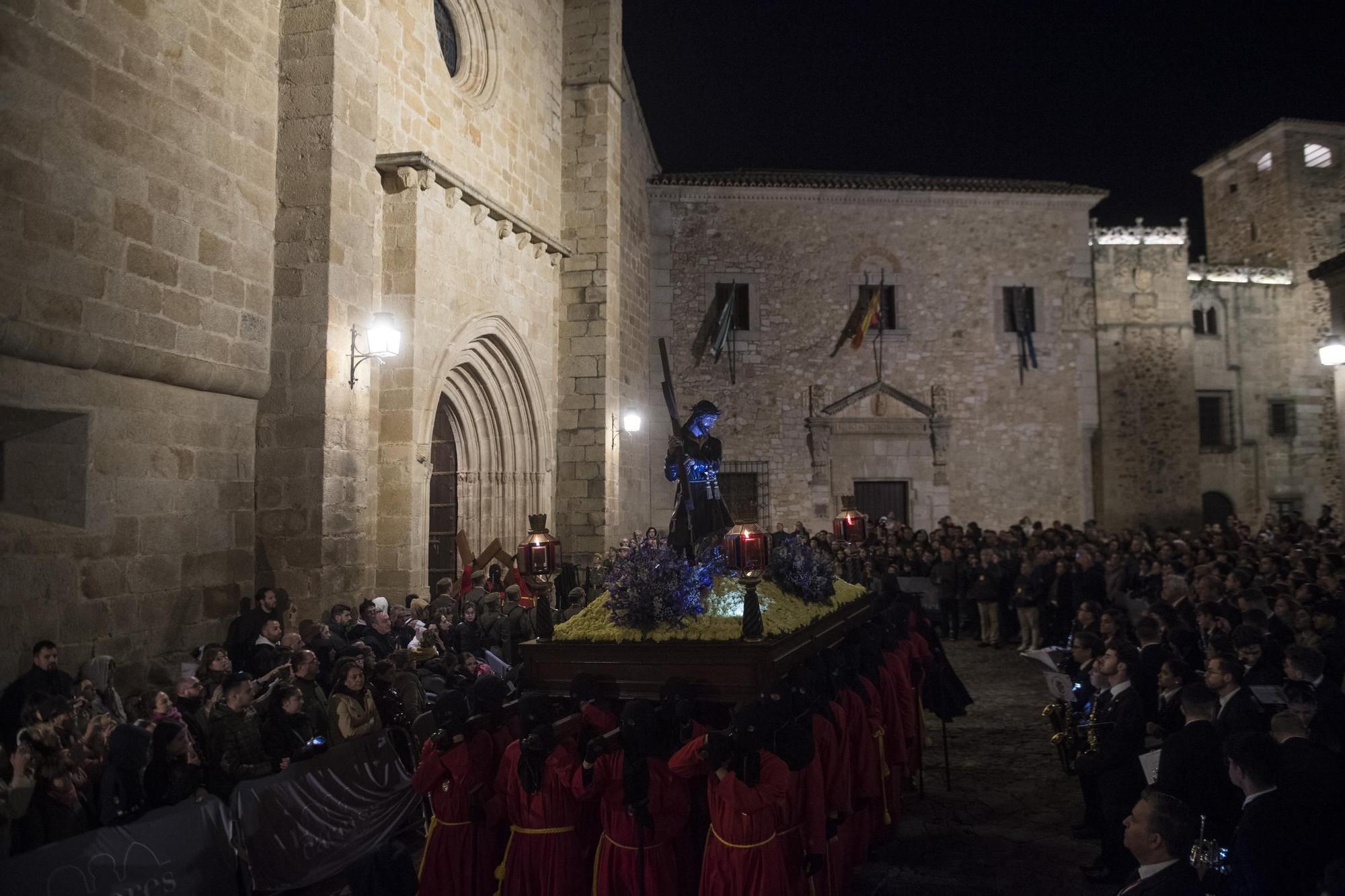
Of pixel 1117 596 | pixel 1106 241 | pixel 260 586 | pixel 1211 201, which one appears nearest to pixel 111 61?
pixel 260 586

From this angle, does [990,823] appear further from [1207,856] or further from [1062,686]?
[1207,856]

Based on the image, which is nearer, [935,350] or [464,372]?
[464,372]

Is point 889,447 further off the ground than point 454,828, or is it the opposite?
point 889,447

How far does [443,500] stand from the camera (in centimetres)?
1386

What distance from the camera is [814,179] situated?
21953 millimetres

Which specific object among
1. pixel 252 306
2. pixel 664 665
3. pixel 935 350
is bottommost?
pixel 664 665

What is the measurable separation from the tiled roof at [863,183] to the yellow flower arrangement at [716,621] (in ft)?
53.1

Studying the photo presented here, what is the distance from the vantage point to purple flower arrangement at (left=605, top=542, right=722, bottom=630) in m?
6.20

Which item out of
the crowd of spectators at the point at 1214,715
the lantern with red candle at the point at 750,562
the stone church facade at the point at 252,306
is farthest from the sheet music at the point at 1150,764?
the stone church facade at the point at 252,306

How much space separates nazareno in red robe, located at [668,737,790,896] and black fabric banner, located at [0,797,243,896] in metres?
2.29

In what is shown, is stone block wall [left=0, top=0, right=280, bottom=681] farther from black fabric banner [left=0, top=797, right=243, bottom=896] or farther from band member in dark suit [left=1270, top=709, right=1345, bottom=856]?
band member in dark suit [left=1270, top=709, right=1345, bottom=856]

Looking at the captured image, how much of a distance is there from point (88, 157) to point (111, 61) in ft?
2.55

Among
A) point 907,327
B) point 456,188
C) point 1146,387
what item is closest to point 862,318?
point 907,327

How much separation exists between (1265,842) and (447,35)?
12.8m
